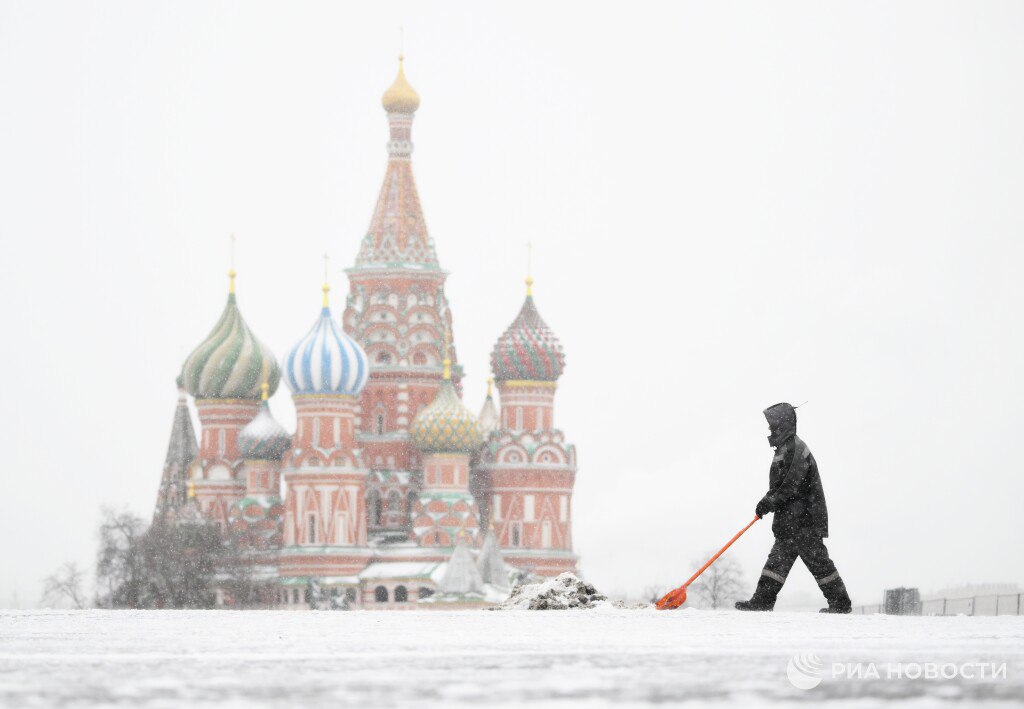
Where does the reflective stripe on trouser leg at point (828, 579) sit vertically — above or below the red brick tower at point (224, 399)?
below

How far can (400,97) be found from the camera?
75.1 metres

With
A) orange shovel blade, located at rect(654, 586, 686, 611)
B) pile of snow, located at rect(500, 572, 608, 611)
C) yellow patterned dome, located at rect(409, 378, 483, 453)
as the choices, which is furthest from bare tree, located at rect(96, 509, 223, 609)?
orange shovel blade, located at rect(654, 586, 686, 611)

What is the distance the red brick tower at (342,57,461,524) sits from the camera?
71.6m

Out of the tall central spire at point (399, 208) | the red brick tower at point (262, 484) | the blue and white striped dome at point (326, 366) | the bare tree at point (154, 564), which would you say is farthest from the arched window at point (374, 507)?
the tall central spire at point (399, 208)

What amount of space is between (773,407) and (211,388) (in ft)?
202

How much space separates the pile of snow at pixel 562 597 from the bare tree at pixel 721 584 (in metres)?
38.2

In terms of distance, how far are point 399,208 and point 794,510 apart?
62982mm

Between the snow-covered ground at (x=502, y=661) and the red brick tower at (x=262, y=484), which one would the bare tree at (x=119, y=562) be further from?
the snow-covered ground at (x=502, y=661)

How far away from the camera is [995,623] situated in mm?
11141

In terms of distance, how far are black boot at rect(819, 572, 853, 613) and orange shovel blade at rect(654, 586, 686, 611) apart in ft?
2.66

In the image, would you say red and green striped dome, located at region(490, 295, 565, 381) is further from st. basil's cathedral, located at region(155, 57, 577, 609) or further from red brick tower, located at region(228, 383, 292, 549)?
red brick tower, located at region(228, 383, 292, 549)

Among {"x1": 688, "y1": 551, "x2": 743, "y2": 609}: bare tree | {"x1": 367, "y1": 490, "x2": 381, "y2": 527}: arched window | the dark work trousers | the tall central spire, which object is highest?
the tall central spire

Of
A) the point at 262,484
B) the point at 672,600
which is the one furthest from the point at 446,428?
the point at 672,600

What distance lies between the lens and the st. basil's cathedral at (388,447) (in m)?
68.4
